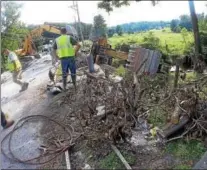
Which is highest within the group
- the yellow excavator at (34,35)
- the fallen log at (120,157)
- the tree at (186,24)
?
the yellow excavator at (34,35)

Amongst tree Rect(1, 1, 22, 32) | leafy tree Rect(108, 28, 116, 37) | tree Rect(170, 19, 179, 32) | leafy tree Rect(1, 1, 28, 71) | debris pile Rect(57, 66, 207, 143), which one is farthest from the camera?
leafy tree Rect(108, 28, 116, 37)

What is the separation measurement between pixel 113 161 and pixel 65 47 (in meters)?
5.03

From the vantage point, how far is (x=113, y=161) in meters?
5.43

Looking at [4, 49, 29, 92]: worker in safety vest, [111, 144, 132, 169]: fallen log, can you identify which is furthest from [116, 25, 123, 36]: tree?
[111, 144, 132, 169]: fallen log

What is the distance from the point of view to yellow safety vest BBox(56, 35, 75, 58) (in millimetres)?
9812

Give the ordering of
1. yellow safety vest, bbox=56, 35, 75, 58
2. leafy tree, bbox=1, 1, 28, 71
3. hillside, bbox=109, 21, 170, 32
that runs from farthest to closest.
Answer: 1. hillside, bbox=109, 21, 170, 32
2. leafy tree, bbox=1, 1, 28, 71
3. yellow safety vest, bbox=56, 35, 75, 58

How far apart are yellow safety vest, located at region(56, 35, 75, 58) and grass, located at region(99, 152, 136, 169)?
15.6 ft

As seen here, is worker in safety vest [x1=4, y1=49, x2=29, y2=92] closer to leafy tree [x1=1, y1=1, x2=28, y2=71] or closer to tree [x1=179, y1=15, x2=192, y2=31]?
leafy tree [x1=1, y1=1, x2=28, y2=71]

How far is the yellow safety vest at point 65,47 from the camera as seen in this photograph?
386 inches

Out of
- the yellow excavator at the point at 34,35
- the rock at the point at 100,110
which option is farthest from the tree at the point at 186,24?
the rock at the point at 100,110

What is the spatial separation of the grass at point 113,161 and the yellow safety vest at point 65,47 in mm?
4745

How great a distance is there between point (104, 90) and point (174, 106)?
1366 millimetres

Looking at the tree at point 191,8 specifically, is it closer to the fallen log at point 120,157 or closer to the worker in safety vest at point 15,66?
the worker in safety vest at point 15,66

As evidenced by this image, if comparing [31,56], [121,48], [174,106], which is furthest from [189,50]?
[174,106]
